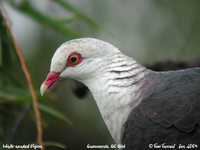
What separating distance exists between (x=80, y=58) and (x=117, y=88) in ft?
1.04

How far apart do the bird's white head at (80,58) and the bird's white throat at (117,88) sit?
4 cm

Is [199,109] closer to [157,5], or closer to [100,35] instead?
[100,35]

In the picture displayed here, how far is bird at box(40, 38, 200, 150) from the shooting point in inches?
156

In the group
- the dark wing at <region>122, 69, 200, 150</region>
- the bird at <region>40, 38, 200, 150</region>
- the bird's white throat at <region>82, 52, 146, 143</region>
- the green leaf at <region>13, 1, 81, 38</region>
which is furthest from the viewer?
the green leaf at <region>13, 1, 81, 38</region>

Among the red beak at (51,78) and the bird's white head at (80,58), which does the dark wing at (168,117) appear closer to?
the bird's white head at (80,58)


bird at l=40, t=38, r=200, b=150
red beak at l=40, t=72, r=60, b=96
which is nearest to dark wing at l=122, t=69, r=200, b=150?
bird at l=40, t=38, r=200, b=150

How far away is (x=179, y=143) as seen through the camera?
3.81 m

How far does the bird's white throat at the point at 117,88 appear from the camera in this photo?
13.7ft

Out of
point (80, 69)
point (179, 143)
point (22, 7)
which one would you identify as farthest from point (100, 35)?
point (179, 143)

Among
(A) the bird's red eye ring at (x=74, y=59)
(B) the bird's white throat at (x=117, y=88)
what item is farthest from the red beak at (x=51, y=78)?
(B) the bird's white throat at (x=117, y=88)

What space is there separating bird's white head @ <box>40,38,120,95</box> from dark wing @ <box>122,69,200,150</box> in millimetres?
408

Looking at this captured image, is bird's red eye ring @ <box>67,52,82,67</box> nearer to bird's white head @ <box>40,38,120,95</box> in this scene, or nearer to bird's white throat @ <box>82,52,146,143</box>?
bird's white head @ <box>40,38,120,95</box>

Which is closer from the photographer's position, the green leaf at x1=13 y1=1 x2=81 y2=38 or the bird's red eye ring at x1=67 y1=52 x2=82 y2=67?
the bird's red eye ring at x1=67 y1=52 x2=82 y2=67

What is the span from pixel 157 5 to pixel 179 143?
583 cm
